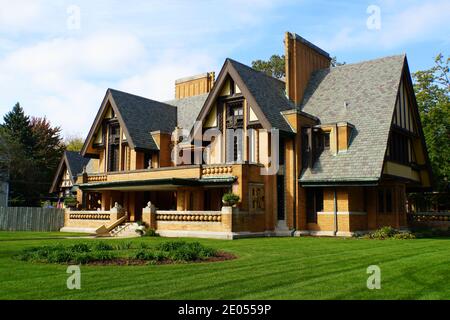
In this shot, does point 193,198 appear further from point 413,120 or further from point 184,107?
point 413,120

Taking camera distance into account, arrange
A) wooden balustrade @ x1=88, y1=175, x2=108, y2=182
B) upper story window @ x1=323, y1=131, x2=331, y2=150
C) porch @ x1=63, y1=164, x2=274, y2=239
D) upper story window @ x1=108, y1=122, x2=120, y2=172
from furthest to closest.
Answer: upper story window @ x1=108, y1=122, x2=120, y2=172
wooden balustrade @ x1=88, y1=175, x2=108, y2=182
upper story window @ x1=323, y1=131, x2=331, y2=150
porch @ x1=63, y1=164, x2=274, y2=239

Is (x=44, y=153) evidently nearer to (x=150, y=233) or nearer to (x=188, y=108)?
(x=188, y=108)

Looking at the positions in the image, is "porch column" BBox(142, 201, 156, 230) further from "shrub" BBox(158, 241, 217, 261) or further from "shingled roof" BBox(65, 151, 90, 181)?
"shingled roof" BBox(65, 151, 90, 181)

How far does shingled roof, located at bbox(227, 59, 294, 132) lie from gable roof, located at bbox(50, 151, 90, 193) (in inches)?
969

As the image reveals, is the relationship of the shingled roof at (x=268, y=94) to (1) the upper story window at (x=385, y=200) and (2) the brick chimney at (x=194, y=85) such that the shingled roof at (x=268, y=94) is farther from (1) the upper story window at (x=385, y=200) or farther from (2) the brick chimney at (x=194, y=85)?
(2) the brick chimney at (x=194, y=85)

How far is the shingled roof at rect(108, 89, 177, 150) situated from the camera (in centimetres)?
3378

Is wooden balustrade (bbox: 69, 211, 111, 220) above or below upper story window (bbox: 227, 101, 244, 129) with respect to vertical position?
below

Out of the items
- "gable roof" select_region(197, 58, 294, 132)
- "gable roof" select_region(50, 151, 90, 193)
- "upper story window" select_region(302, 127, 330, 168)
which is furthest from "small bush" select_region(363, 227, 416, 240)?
"gable roof" select_region(50, 151, 90, 193)

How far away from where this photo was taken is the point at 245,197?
2594 centimetres

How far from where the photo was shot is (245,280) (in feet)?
32.0

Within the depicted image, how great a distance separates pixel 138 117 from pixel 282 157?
12.6 meters

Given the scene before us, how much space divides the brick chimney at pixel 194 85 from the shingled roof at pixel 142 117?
3518mm

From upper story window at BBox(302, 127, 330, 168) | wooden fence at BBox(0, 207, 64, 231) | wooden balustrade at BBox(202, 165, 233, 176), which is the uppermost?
upper story window at BBox(302, 127, 330, 168)
